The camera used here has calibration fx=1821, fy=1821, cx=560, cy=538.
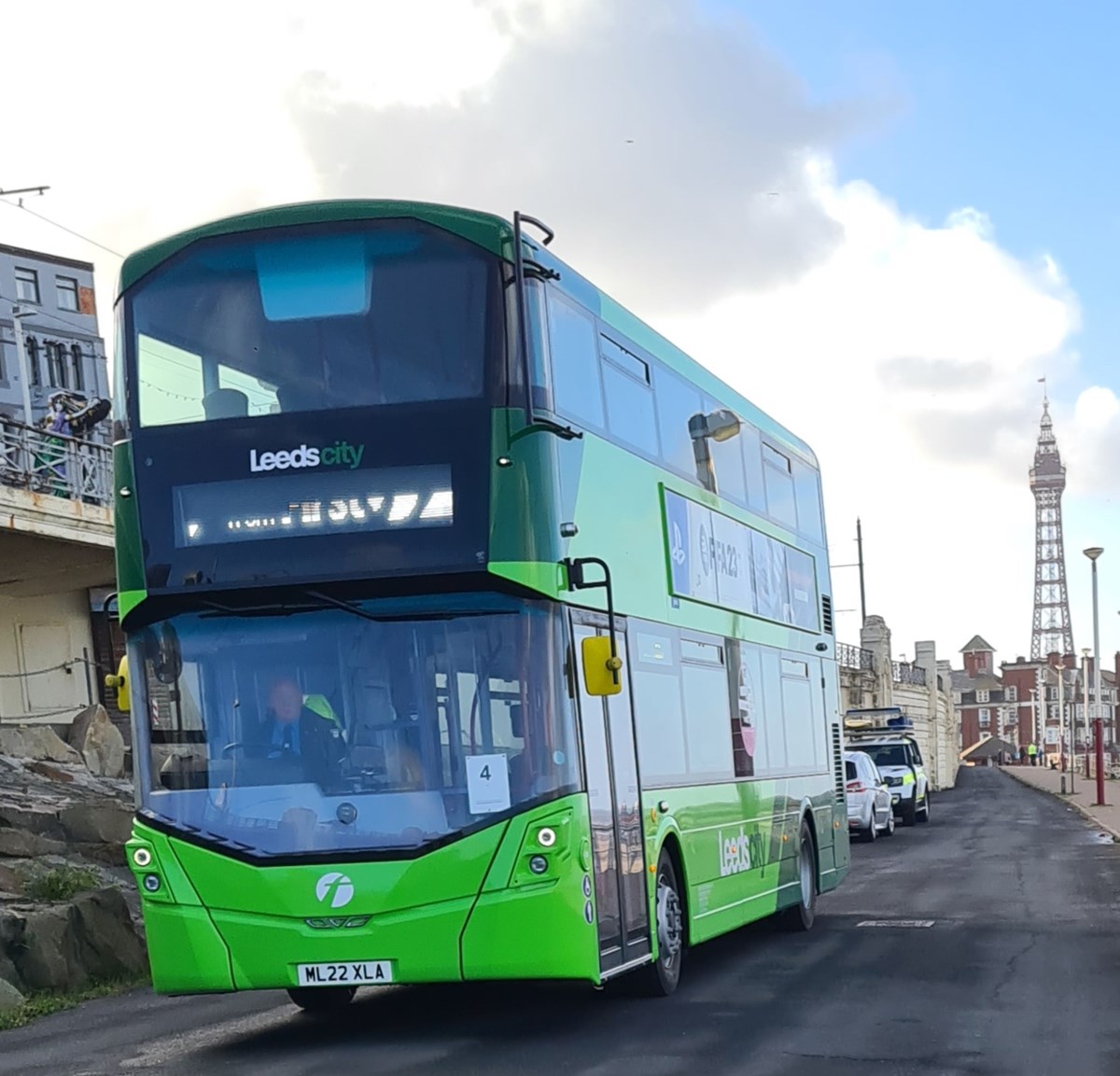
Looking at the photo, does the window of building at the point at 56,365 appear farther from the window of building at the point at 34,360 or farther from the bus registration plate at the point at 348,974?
the bus registration plate at the point at 348,974

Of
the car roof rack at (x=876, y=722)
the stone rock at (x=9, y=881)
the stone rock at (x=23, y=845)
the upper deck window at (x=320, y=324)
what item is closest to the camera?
the upper deck window at (x=320, y=324)

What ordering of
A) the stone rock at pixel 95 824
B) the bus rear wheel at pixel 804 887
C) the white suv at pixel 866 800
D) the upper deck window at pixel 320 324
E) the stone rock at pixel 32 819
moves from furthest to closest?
the white suv at pixel 866 800 < the stone rock at pixel 95 824 < the stone rock at pixel 32 819 < the bus rear wheel at pixel 804 887 < the upper deck window at pixel 320 324

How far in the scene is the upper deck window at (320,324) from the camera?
33.2ft

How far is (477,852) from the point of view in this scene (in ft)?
32.0

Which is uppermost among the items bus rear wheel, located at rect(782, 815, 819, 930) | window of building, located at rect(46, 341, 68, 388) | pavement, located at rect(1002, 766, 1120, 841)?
window of building, located at rect(46, 341, 68, 388)

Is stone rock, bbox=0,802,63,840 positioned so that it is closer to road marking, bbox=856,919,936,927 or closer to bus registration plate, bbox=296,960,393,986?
road marking, bbox=856,919,936,927

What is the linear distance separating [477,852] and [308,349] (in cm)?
295

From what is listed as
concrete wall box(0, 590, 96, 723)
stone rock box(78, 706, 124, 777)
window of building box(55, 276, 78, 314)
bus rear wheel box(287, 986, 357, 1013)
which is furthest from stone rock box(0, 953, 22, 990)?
window of building box(55, 276, 78, 314)

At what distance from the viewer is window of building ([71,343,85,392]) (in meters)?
55.5

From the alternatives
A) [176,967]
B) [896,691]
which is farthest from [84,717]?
[896,691]

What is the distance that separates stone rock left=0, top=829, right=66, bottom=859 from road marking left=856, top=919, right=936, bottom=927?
7468mm

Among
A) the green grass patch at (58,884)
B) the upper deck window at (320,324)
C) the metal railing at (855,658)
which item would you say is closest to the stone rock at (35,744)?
the green grass patch at (58,884)

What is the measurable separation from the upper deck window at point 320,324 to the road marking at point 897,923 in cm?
868

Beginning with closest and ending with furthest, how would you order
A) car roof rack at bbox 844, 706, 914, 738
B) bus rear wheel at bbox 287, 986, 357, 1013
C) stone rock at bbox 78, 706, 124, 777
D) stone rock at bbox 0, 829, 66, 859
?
bus rear wheel at bbox 287, 986, 357, 1013 < stone rock at bbox 0, 829, 66, 859 < stone rock at bbox 78, 706, 124, 777 < car roof rack at bbox 844, 706, 914, 738
